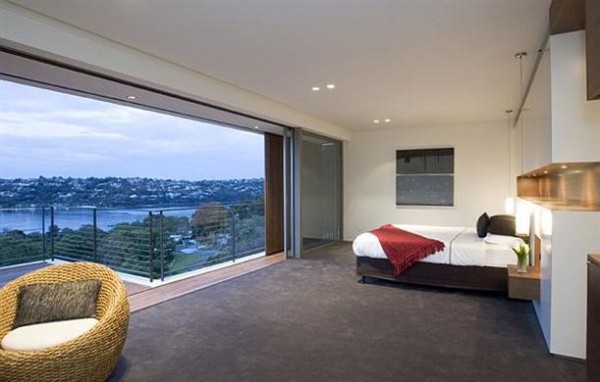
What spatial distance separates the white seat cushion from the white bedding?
127 inches

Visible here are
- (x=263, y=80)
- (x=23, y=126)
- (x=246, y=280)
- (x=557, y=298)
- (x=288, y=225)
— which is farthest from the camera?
(x=288, y=225)

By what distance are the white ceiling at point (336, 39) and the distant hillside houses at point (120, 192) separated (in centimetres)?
177

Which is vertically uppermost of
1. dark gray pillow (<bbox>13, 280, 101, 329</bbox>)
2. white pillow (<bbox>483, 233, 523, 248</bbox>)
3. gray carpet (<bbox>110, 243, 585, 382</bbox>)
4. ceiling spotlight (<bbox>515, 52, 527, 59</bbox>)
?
ceiling spotlight (<bbox>515, 52, 527, 59</bbox>)

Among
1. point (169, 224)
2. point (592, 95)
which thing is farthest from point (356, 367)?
point (169, 224)

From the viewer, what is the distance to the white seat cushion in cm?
217

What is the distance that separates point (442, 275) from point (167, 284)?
3471 millimetres

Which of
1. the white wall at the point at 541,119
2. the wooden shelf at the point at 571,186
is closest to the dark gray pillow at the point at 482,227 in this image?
the wooden shelf at the point at 571,186

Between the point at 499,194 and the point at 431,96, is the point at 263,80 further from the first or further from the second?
the point at 499,194

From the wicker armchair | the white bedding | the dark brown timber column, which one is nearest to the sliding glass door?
the dark brown timber column

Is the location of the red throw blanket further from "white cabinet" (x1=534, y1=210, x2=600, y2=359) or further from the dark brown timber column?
the dark brown timber column

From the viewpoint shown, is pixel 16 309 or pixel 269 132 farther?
pixel 269 132

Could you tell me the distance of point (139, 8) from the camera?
263 cm

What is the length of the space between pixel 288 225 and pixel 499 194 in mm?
4007

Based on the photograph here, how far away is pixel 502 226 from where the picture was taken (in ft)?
16.7
